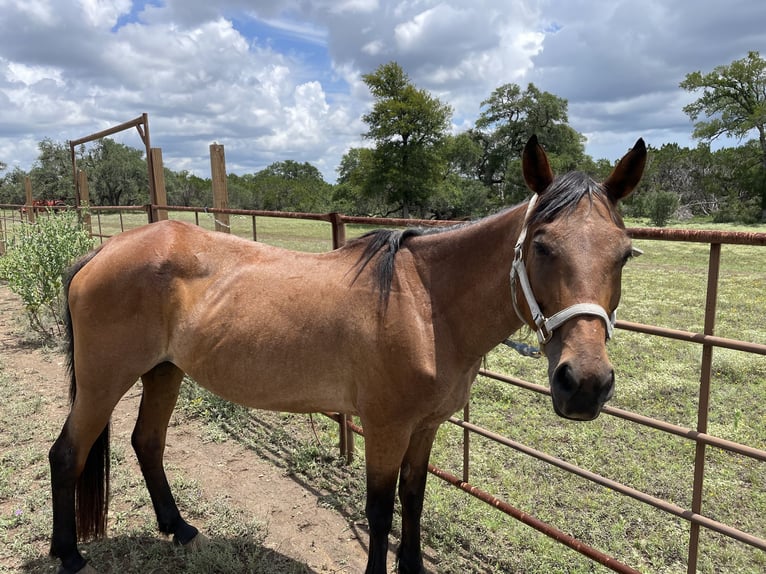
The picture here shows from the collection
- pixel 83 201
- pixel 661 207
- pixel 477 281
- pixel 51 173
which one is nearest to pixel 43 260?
pixel 83 201

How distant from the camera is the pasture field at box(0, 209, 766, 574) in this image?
2.67 meters

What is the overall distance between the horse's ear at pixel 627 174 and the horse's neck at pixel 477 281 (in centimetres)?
29

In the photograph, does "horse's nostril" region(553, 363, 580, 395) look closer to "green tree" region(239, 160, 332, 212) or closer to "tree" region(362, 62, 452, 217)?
"tree" region(362, 62, 452, 217)

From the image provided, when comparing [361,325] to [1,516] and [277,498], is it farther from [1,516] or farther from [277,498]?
[1,516]

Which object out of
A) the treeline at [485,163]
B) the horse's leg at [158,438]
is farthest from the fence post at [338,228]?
the treeline at [485,163]

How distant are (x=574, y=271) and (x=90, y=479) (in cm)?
263

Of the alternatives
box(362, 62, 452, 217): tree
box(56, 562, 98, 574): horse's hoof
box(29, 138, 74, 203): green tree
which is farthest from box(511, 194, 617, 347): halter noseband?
box(29, 138, 74, 203): green tree

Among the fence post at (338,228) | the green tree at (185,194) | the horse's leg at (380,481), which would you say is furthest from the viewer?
the green tree at (185,194)

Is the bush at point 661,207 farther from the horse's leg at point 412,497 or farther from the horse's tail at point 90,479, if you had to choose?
the horse's tail at point 90,479

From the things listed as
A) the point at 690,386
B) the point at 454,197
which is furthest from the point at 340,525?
the point at 454,197

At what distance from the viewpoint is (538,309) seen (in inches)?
59.3

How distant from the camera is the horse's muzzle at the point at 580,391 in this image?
4.32ft

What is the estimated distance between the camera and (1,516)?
9.45 ft

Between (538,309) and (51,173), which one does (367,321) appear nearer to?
(538,309)
